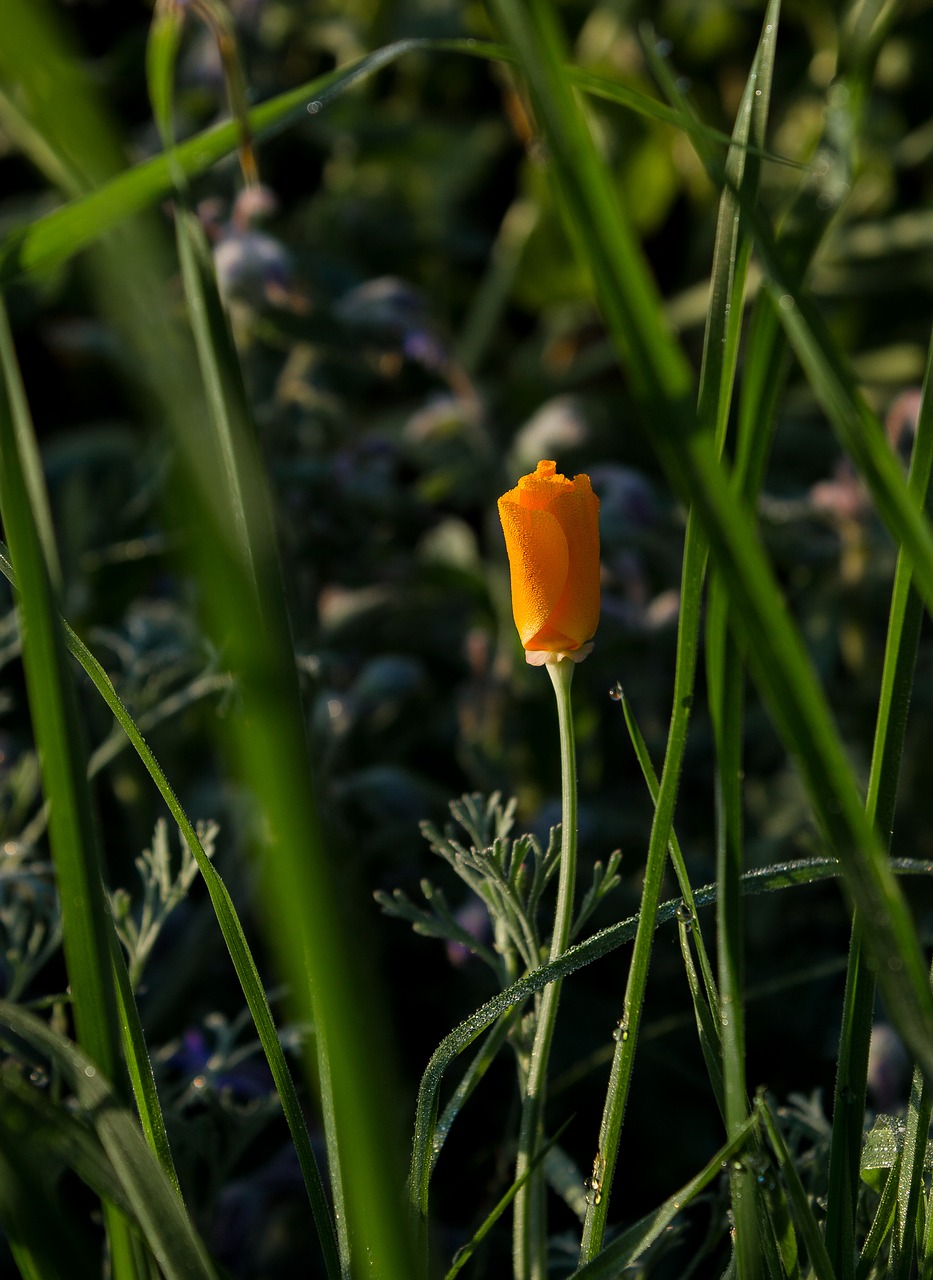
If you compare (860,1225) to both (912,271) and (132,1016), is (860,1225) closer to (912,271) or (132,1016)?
(132,1016)

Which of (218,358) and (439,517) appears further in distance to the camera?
(439,517)

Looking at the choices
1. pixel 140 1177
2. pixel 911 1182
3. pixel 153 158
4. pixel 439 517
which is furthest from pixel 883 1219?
Result: pixel 439 517

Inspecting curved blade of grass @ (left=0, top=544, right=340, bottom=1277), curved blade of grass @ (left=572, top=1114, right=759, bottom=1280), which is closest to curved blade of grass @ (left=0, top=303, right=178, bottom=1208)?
curved blade of grass @ (left=0, top=544, right=340, bottom=1277)

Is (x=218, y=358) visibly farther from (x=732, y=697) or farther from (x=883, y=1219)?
(x=883, y=1219)

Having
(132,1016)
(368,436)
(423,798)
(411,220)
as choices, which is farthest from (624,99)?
(411,220)

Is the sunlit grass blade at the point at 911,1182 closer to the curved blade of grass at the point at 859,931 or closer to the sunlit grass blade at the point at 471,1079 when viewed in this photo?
the curved blade of grass at the point at 859,931

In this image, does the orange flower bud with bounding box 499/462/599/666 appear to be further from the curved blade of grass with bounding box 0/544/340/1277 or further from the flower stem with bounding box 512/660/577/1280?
the curved blade of grass with bounding box 0/544/340/1277
